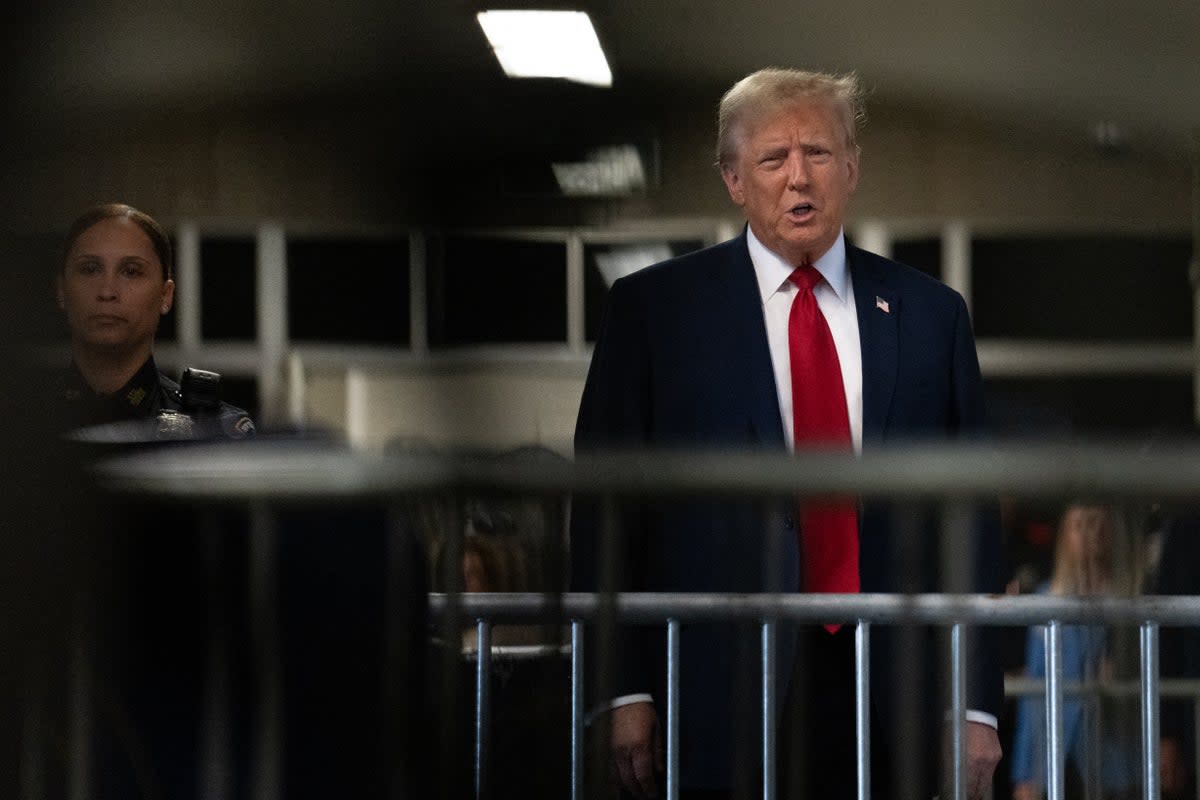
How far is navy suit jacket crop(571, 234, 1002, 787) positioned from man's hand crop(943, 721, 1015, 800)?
0.03 meters

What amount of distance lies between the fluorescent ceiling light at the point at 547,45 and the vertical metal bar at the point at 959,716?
194 cm

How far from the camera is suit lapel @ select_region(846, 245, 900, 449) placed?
1.93m

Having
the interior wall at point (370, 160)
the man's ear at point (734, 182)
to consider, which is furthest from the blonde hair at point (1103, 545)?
the interior wall at point (370, 160)

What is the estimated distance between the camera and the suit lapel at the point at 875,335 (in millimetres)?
1929

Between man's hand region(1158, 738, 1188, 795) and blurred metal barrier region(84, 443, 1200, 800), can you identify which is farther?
man's hand region(1158, 738, 1188, 795)

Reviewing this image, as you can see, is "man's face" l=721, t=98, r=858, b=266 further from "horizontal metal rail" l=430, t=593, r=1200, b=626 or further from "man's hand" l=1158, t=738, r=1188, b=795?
"man's hand" l=1158, t=738, r=1188, b=795

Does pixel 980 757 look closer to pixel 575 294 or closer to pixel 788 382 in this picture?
pixel 788 382

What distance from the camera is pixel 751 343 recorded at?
1.97 meters

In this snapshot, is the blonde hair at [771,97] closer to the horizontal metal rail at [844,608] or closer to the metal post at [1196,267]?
the horizontal metal rail at [844,608]

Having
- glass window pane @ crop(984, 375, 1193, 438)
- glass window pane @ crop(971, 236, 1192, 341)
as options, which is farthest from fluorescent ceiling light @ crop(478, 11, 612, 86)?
glass window pane @ crop(984, 375, 1193, 438)

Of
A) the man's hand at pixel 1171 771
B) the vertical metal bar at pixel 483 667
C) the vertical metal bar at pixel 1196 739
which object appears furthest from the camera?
the vertical metal bar at pixel 1196 739

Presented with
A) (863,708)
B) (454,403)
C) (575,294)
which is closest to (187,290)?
(454,403)

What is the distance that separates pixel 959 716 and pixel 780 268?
0.55 meters

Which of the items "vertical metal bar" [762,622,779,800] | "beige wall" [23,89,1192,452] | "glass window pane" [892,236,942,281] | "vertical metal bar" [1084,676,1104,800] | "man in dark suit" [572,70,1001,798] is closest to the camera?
"vertical metal bar" [1084,676,1104,800]
